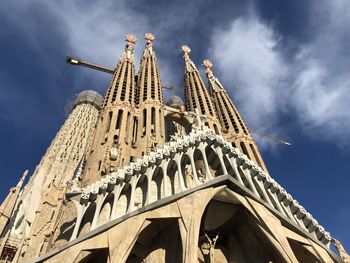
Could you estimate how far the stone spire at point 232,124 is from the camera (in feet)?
74.1

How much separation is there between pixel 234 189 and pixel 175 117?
1514cm

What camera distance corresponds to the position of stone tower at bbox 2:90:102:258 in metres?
18.7

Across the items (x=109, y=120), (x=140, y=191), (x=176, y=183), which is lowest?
(x=140, y=191)

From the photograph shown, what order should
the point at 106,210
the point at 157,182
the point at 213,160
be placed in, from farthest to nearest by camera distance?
1. the point at 213,160
2. the point at 157,182
3. the point at 106,210

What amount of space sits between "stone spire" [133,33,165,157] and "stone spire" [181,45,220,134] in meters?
3.53

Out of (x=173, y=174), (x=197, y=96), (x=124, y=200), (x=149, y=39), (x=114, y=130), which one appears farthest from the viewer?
(x=149, y=39)

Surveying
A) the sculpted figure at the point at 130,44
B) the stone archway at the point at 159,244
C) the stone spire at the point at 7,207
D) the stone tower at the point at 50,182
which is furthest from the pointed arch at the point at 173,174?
the sculpted figure at the point at 130,44

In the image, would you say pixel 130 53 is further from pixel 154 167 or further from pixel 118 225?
pixel 118 225

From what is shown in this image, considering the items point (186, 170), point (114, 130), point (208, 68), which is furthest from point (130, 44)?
point (186, 170)

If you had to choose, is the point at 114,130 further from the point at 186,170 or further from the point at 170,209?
the point at 170,209

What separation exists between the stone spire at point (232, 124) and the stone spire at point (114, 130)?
24.1ft

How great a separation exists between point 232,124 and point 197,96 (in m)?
4.57

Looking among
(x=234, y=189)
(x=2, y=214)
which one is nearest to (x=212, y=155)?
(x=234, y=189)

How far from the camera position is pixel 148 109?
74.2 ft
